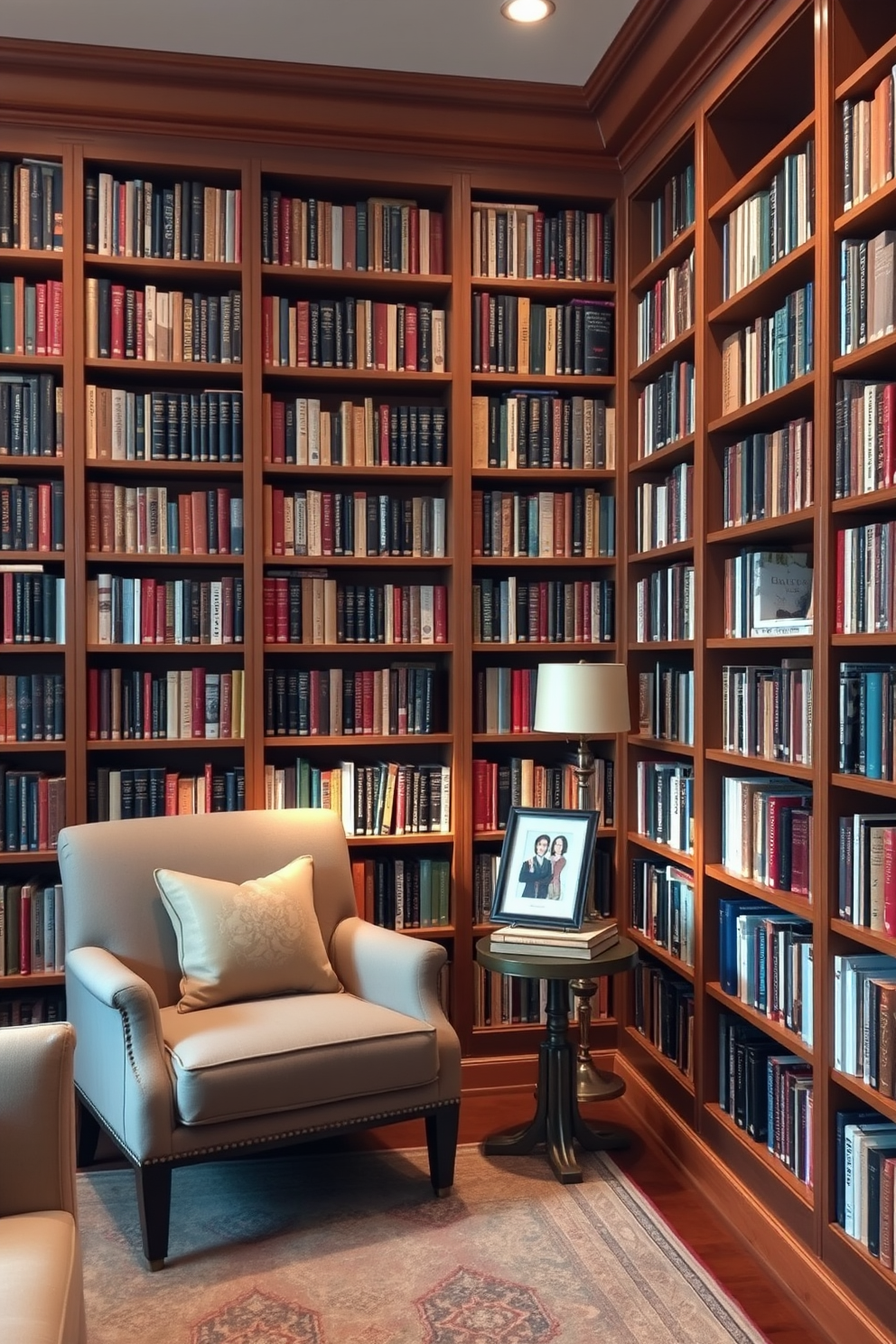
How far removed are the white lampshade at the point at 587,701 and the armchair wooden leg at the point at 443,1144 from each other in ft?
3.40

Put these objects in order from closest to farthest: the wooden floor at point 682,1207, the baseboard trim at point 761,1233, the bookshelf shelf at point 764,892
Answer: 1. the baseboard trim at point 761,1233
2. the wooden floor at point 682,1207
3. the bookshelf shelf at point 764,892

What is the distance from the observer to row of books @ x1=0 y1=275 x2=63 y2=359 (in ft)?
10.8

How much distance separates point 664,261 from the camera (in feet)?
10.6

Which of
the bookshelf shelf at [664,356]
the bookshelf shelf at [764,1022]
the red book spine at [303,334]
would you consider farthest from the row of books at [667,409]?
the bookshelf shelf at [764,1022]

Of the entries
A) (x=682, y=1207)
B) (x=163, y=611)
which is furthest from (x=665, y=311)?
(x=682, y=1207)

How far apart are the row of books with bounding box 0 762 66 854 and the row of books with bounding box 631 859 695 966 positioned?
176cm

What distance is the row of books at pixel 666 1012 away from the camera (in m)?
3.16

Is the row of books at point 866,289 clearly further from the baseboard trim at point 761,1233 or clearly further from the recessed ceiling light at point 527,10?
the baseboard trim at point 761,1233

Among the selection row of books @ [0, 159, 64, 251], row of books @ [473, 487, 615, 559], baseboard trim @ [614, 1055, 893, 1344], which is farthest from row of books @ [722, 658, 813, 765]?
row of books @ [0, 159, 64, 251]

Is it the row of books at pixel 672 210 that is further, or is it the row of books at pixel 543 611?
the row of books at pixel 543 611

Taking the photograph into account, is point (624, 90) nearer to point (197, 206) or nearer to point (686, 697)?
point (197, 206)

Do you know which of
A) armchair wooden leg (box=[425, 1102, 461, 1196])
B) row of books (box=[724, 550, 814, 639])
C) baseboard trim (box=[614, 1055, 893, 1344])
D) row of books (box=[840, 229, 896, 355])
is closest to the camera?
row of books (box=[840, 229, 896, 355])

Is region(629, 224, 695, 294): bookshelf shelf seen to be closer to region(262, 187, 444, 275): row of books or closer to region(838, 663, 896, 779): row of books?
region(262, 187, 444, 275): row of books

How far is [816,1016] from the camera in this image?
238cm
